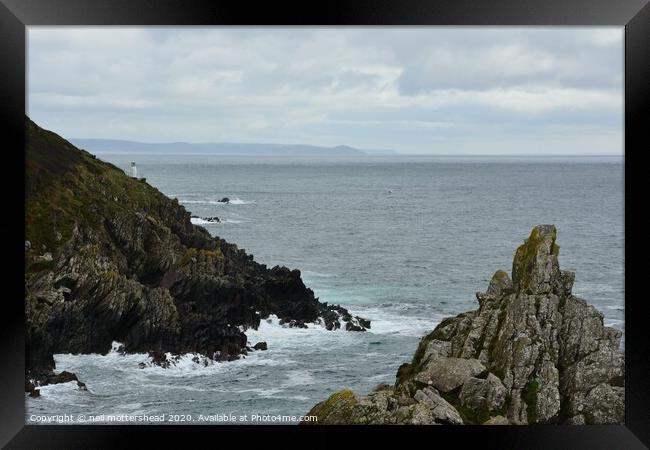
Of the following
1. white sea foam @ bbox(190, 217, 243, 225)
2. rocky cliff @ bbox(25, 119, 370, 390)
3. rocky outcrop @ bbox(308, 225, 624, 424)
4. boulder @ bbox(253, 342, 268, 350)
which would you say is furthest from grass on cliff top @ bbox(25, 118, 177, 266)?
white sea foam @ bbox(190, 217, 243, 225)

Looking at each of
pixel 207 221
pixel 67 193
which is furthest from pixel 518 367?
pixel 207 221

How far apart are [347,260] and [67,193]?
20665 mm

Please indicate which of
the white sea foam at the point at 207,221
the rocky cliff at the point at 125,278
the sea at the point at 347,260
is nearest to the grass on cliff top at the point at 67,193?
the rocky cliff at the point at 125,278

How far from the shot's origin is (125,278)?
22.1m

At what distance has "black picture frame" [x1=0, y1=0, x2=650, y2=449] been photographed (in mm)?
9164

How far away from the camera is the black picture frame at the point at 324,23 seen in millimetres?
9164

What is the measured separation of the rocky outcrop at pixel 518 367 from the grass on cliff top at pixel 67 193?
12444 millimetres

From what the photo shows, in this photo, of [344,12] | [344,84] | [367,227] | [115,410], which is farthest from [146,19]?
[344,84]

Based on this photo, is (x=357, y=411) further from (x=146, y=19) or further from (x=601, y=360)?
(x=146, y=19)

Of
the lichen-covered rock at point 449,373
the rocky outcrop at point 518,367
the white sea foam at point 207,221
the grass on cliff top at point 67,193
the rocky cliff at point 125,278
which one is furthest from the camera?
the white sea foam at point 207,221

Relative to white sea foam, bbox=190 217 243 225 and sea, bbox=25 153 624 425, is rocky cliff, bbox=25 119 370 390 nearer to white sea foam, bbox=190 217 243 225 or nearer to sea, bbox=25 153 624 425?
sea, bbox=25 153 624 425

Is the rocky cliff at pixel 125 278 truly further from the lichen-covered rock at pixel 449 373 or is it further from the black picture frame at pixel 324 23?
the lichen-covered rock at pixel 449 373

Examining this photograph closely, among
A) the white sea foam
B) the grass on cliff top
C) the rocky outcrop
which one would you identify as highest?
the grass on cliff top

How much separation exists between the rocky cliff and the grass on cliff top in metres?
0.04
